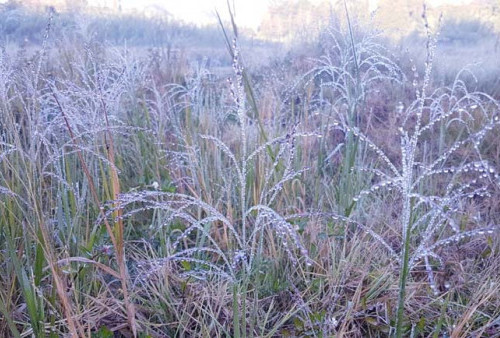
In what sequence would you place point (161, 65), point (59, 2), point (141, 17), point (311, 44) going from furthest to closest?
1. point (141, 17)
2. point (59, 2)
3. point (311, 44)
4. point (161, 65)

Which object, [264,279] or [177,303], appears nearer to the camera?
[177,303]

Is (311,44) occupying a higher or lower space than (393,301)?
higher

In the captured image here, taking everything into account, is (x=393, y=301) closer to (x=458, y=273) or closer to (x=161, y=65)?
(x=458, y=273)

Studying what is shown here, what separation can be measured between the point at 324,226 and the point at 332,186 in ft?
1.22

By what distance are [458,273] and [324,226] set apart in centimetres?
Answer: 60

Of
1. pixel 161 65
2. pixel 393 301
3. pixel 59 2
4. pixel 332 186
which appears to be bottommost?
pixel 393 301

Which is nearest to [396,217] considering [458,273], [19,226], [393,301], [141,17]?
[458,273]

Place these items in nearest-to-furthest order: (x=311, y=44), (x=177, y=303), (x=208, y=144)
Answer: (x=177, y=303)
(x=208, y=144)
(x=311, y=44)

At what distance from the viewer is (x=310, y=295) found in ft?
5.89

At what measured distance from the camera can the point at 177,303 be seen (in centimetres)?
170

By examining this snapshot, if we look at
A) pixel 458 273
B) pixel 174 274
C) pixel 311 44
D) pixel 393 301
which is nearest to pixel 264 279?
pixel 174 274

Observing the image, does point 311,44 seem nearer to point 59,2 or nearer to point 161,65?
point 161,65

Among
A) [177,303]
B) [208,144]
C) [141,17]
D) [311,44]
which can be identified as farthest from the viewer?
[141,17]

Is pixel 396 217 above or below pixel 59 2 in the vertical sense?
below
